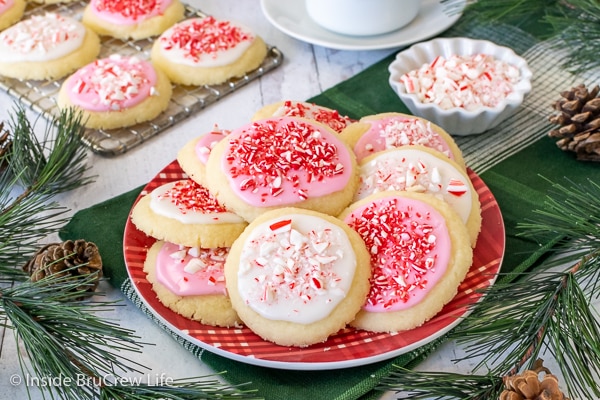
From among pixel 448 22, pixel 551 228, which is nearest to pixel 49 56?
pixel 448 22

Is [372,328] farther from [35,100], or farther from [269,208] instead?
[35,100]

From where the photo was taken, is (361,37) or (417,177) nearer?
(417,177)

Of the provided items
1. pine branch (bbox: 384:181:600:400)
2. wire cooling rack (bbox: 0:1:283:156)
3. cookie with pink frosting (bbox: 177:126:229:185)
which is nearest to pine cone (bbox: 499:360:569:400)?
pine branch (bbox: 384:181:600:400)

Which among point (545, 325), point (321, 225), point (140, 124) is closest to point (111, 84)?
point (140, 124)

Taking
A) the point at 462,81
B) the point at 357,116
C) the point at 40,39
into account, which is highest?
the point at 40,39

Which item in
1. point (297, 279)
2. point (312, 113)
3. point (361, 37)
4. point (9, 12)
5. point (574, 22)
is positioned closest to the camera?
point (297, 279)

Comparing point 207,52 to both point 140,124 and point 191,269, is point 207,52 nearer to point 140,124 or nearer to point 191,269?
point 140,124

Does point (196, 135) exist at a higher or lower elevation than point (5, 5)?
lower

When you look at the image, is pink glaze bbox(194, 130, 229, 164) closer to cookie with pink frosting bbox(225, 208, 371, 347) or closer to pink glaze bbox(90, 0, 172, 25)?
cookie with pink frosting bbox(225, 208, 371, 347)
